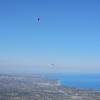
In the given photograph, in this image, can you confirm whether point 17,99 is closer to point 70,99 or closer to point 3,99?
point 3,99

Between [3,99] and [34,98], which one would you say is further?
[34,98]

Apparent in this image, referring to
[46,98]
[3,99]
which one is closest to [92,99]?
[46,98]

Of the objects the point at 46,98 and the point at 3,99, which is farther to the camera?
the point at 46,98

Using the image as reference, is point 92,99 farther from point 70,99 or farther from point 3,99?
point 3,99

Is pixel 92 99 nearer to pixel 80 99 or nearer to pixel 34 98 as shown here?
pixel 80 99

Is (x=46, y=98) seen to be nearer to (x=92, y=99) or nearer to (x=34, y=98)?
(x=34, y=98)

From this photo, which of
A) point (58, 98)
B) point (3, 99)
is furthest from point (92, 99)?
point (3, 99)

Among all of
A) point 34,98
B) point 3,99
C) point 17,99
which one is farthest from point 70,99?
point 3,99
